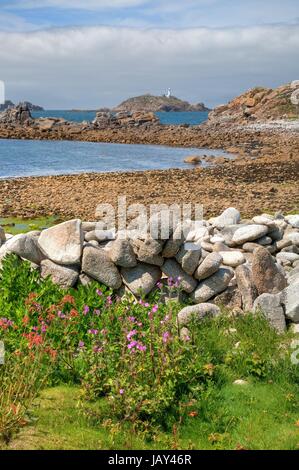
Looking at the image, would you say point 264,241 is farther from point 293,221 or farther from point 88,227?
point 88,227

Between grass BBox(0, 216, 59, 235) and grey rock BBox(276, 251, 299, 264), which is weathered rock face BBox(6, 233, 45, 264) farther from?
grass BBox(0, 216, 59, 235)

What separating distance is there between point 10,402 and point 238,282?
3.98 meters

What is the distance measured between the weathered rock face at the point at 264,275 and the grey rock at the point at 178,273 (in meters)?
0.83

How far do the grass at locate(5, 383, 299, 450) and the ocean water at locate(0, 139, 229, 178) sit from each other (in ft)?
80.1

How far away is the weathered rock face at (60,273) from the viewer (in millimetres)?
8422

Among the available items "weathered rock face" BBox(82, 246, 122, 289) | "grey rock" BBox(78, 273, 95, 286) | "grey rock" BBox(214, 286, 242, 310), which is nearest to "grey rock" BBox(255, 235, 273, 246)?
"grey rock" BBox(214, 286, 242, 310)

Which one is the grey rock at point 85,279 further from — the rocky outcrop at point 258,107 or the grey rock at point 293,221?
the rocky outcrop at point 258,107

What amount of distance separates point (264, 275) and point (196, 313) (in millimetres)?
1492

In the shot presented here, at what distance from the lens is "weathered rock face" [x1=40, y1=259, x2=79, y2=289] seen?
8.42 metres

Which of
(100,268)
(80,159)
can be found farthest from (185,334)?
(80,159)

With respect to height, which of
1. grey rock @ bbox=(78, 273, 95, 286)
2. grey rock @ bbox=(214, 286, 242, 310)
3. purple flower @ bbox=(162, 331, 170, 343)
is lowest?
grey rock @ bbox=(214, 286, 242, 310)

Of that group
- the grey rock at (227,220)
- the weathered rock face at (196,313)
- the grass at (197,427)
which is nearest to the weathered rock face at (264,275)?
the weathered rock face at (196,313)
